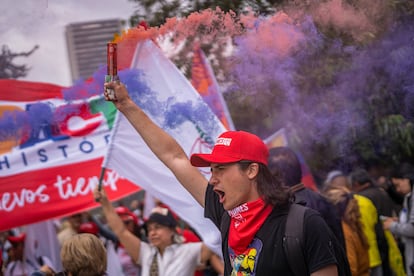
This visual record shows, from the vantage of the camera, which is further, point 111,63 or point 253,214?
point 111,63

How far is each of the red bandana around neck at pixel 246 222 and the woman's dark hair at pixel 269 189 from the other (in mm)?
35

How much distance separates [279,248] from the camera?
8.80 feet

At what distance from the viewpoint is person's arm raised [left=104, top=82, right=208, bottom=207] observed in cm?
333

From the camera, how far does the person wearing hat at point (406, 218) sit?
240 inches

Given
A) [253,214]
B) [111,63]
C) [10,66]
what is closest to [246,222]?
[253,214]

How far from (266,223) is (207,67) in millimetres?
2595

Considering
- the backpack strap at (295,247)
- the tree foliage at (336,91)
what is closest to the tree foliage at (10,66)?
the tree foliage at (336,91)

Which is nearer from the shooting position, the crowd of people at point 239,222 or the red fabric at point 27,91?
the crowd of people at point 239,222

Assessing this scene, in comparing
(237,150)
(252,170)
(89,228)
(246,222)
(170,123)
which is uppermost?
(170,123)

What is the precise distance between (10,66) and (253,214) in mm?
3049

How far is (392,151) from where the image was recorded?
22.5ft

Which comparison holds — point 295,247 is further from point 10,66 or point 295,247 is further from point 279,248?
point 10,66

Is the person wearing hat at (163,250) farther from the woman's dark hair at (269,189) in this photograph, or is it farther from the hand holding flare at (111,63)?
the woman's dark hair at (269,189)

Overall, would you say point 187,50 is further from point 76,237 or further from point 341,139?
point 76,237
